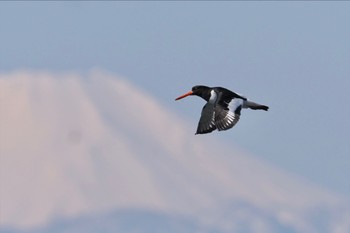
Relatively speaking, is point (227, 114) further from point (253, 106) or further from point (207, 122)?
point (253, 106)

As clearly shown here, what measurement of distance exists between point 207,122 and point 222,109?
0.92 metres

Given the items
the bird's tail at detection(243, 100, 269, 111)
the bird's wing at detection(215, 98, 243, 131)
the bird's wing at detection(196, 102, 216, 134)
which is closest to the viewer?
the bird's wing at detection(215, 98, 243, 131)

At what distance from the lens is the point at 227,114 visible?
8325 centimetres

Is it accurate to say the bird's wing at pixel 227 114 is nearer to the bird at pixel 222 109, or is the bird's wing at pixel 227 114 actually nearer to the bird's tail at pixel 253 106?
the bird at pixel 222 109

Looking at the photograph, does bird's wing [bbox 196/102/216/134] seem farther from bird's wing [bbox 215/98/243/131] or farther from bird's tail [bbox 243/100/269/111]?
bird's tail [bbox 243/100/269/111]

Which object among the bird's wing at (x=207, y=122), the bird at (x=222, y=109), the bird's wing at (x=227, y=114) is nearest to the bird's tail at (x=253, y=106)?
the bird at (x=222, y=109)

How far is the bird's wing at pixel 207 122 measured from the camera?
8325 centimetres

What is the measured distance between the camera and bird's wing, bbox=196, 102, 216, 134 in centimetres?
8325

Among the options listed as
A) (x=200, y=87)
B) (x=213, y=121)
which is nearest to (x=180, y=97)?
(x=200, y=87)

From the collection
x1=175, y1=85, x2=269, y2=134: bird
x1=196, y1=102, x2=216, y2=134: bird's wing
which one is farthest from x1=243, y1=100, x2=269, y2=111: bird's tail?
x1=196, y1=102, x2=216, y2=134: bird's wing

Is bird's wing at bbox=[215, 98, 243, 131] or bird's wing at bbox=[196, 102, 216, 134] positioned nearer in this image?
bird's wing at bbox=[215, 98, 243, 131]

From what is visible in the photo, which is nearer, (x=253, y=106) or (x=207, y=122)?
(x=207, y=122)

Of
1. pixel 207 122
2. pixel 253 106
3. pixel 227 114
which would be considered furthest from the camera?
pixel 253 106

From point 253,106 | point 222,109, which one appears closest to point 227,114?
point 222,109
